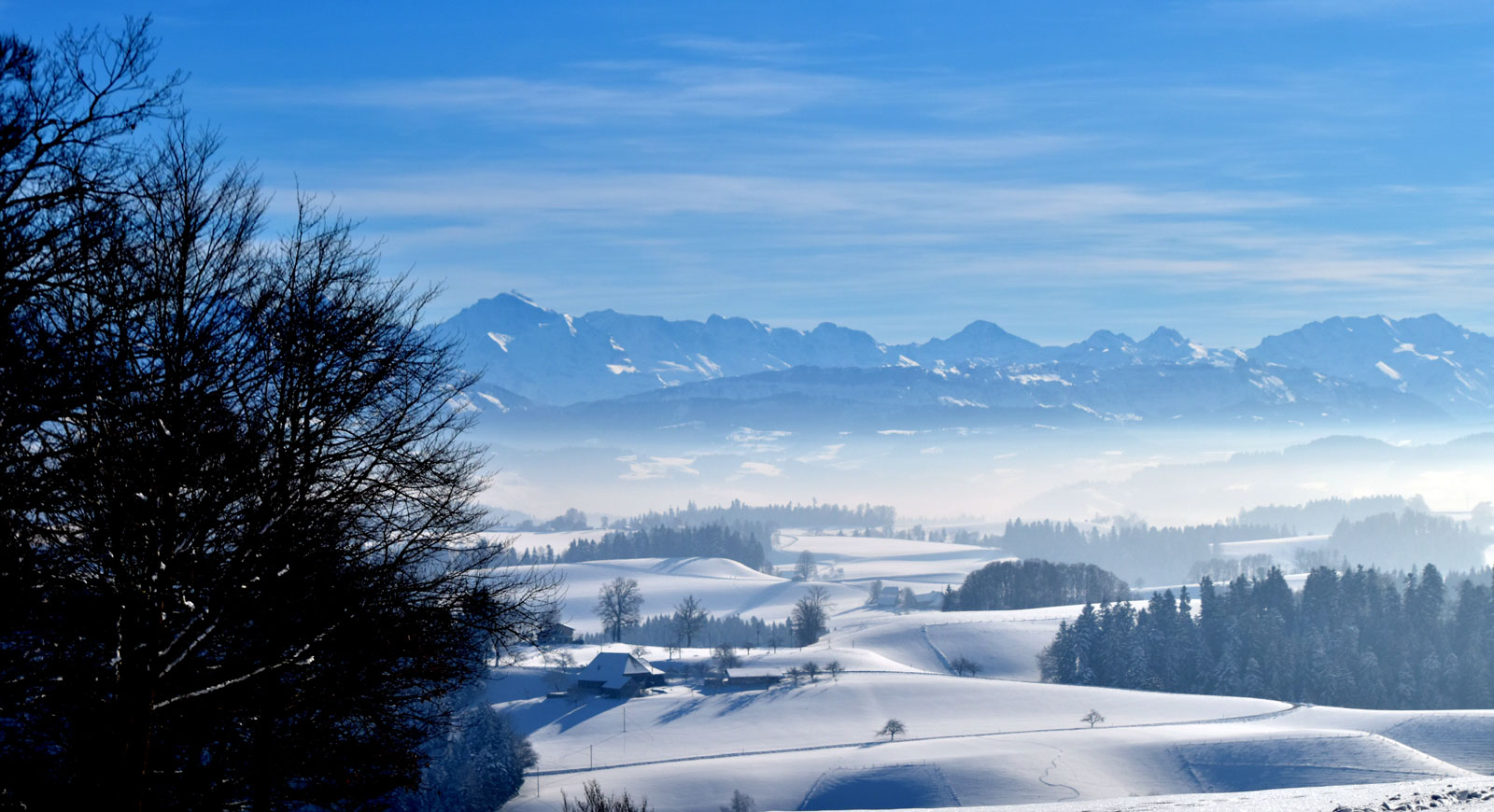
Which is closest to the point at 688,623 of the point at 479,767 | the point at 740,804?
the point at 479,767

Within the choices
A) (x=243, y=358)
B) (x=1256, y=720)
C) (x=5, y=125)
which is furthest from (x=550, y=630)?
(x=1256, y=720)

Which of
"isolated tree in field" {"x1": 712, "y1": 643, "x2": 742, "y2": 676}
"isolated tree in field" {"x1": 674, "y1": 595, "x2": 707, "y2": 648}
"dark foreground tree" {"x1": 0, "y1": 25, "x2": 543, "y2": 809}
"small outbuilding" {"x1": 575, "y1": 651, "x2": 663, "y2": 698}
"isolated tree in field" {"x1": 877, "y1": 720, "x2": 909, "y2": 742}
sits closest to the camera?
"dark foreground tree" {"x1": 0, "y1": 25, "x2": 543, "y2": 809}

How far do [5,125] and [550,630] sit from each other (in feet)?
21.7

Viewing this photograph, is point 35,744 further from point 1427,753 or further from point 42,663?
point 1427,753

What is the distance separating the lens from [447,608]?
32.4 ft

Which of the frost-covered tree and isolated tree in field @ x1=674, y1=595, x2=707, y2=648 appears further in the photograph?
isolated tree in field @ x1=674, y1=595, x2=707, y2=648

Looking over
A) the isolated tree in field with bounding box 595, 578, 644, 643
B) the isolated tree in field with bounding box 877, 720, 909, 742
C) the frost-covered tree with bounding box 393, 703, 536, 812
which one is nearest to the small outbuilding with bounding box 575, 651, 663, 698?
the isolated tree in field with bounding box 877, 720, 909, 742

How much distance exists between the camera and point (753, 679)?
282 ft

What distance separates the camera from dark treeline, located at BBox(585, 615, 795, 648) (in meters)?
123

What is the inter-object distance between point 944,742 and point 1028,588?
3598 inches

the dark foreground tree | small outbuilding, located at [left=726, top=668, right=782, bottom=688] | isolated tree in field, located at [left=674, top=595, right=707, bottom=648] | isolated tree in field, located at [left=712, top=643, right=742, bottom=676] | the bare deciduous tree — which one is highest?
the dark foreground tree

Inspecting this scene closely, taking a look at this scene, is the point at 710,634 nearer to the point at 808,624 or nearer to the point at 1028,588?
the point at 808,624

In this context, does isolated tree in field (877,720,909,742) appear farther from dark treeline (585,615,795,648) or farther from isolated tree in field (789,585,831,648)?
dark treeline (585,615,795,648)

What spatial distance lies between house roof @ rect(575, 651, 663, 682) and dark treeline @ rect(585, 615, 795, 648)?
110ft
